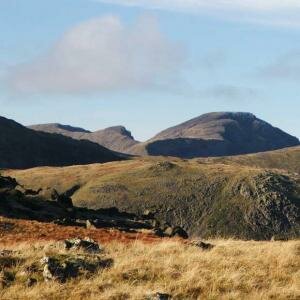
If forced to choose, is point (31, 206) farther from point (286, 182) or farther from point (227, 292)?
point (286, 182)

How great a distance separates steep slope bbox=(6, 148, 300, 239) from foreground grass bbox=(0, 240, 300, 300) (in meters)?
92.2

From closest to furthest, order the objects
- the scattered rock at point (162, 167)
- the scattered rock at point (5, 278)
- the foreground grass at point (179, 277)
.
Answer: the foreground grass at point (179, 277), the scattered rock at point (5, 278), the scattered rock at point (162, 167)

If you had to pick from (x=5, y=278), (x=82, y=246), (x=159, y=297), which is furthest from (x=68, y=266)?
(x=82, y=246)

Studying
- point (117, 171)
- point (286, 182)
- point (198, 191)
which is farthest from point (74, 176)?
point (286, 182)

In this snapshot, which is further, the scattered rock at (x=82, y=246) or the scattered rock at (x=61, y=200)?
the scattered rock at (x=61, y=200)

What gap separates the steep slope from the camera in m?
121

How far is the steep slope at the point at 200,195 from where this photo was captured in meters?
121

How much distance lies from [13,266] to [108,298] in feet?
11.4

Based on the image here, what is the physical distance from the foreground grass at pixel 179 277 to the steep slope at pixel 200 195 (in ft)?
302

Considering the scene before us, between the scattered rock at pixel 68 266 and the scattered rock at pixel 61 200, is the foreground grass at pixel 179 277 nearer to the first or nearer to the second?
the scattered rock at pixel 68 266

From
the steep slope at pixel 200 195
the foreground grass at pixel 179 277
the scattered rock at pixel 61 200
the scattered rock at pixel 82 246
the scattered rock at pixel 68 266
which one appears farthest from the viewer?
the steep slope at pixel 200 195

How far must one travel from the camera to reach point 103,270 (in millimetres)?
16438

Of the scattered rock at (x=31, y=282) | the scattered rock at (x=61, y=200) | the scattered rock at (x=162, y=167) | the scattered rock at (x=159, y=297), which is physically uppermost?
the scattered rock at (x=162, y=167)

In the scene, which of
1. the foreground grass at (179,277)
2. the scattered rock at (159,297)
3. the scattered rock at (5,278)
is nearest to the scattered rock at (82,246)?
the foreground grass at (179,277)
